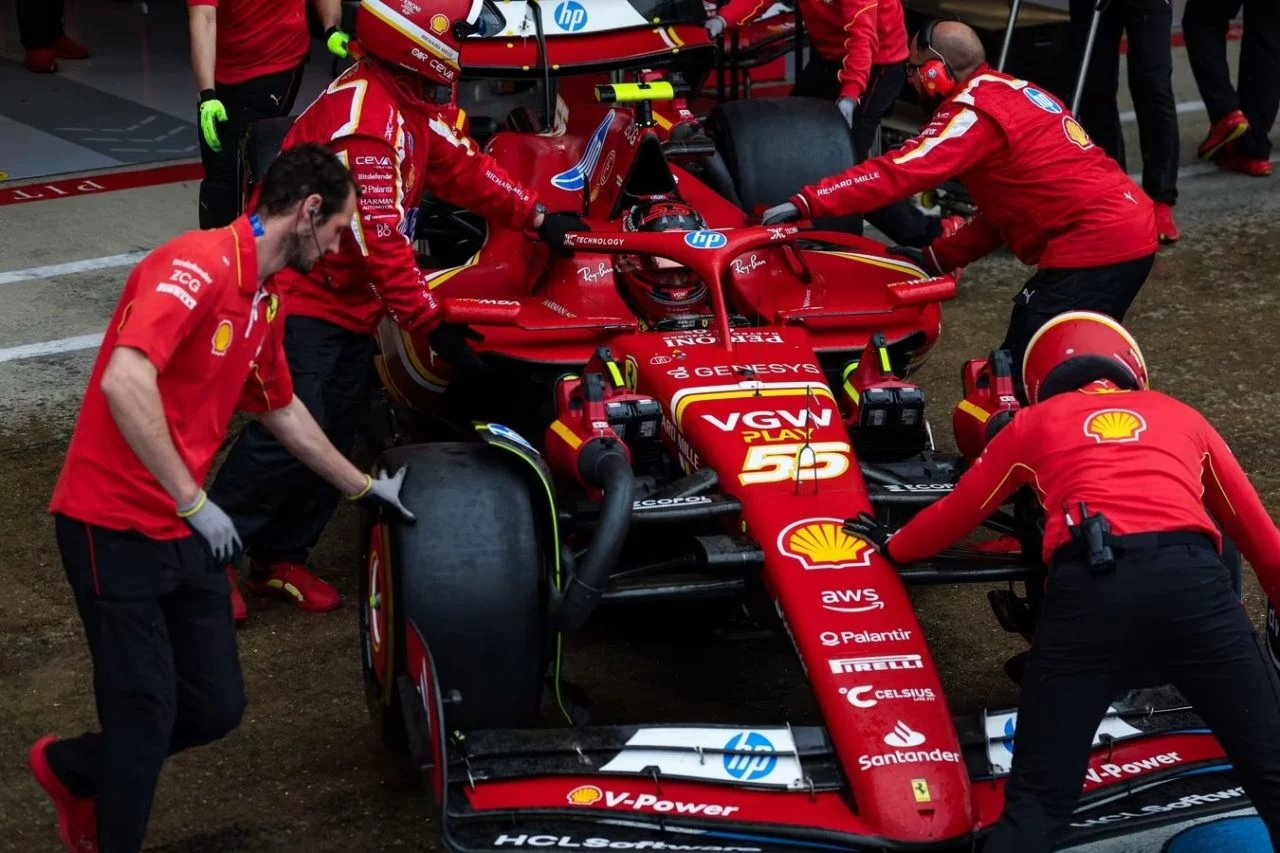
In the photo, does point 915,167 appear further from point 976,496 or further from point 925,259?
point 976,496

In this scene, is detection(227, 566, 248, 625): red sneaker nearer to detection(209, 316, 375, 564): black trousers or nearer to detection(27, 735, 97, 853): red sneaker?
detection(209, 316, 375, 564): black trousers

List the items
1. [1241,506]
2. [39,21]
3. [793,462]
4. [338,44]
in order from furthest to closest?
[39,21] < [338,44] < [793,462] < [1241,506]

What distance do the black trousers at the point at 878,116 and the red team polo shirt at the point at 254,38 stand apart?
2618 mm

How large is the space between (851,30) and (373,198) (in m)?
3.91

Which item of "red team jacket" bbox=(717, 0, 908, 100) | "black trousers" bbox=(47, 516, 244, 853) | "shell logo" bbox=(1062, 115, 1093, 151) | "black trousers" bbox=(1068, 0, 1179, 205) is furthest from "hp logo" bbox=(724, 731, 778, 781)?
"black trousers" bbox=(1068, 0, 1179, 205)

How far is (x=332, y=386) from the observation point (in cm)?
582

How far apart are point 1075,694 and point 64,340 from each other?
17.8 feet

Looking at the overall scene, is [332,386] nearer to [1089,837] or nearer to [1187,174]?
[1089,837]

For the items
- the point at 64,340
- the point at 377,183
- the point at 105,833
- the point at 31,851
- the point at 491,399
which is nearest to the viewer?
the point at 105,833

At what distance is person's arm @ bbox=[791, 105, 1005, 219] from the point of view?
20.1 ft

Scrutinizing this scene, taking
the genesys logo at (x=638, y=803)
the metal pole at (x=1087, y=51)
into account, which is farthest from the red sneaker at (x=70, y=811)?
the metal pole at (x=1087, y=51)

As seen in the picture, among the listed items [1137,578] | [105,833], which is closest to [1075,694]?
[1137,578]

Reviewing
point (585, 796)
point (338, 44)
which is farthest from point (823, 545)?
point (338, 44)

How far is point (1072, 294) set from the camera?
6363 mm
